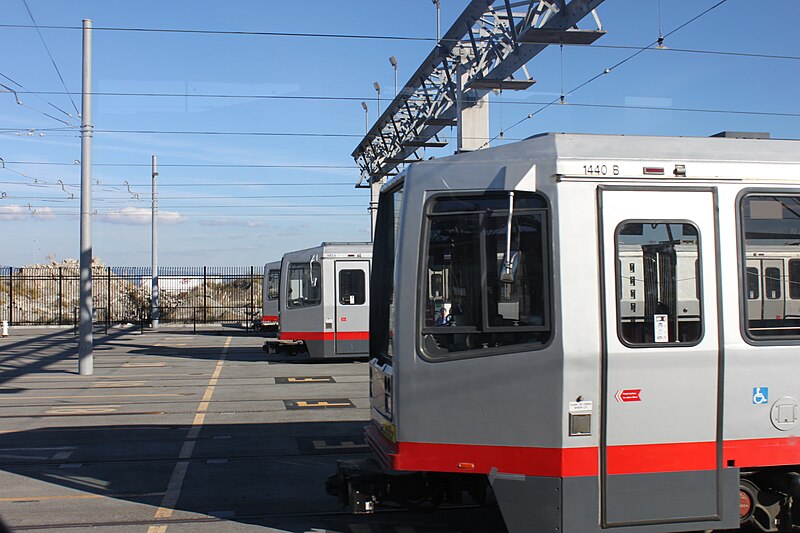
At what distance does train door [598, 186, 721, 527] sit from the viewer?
5734 millimetres

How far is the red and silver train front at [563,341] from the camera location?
571 centimetres

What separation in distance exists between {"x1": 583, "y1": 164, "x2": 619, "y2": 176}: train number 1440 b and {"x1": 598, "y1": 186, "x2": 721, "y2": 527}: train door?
0.37 ft

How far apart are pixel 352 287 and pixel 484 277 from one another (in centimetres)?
1514

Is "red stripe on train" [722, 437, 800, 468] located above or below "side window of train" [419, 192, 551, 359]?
below

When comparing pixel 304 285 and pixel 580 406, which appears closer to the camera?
pixel 580 406

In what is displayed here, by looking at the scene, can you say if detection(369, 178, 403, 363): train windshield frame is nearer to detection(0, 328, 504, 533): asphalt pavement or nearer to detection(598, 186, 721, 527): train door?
detection(0, 328, 504, 533): asphalt pavement

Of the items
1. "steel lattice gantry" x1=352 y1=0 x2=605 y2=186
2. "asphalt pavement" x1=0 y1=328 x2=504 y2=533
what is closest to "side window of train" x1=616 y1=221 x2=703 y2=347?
"asphalt pavement" x1=0 y1=328 x2=504 y2=533

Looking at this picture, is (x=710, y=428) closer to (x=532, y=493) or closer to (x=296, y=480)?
(x=532, y=493)

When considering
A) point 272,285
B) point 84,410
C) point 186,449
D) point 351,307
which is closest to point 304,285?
point 351,307

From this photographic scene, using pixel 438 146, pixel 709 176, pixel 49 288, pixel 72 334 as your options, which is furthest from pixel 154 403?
pixel 49 288

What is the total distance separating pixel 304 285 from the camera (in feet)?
69.8

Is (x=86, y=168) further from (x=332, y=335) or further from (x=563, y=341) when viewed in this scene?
(x=563, y=341)

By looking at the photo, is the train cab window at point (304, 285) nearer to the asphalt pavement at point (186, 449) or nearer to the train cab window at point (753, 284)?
the asphalt pavement at point (186, 449)

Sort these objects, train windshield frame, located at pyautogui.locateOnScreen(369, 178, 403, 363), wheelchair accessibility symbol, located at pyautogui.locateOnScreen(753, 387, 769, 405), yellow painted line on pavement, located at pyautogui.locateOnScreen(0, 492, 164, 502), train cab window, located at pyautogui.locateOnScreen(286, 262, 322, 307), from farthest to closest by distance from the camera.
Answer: train cab window, located at pyautogui.locateOnScreen(286, 262, 322, 307), yellow painted line on pavement, located at pyautogui.locateOnScreen(0, 492, 164, 502), train windshield frame, located at pyautogui.locateOnScreen(369, 178, 403, 363), wheelchair accessibility symbol, located at pyautogui.locateOnScreen(753, 387, 769, 405)
